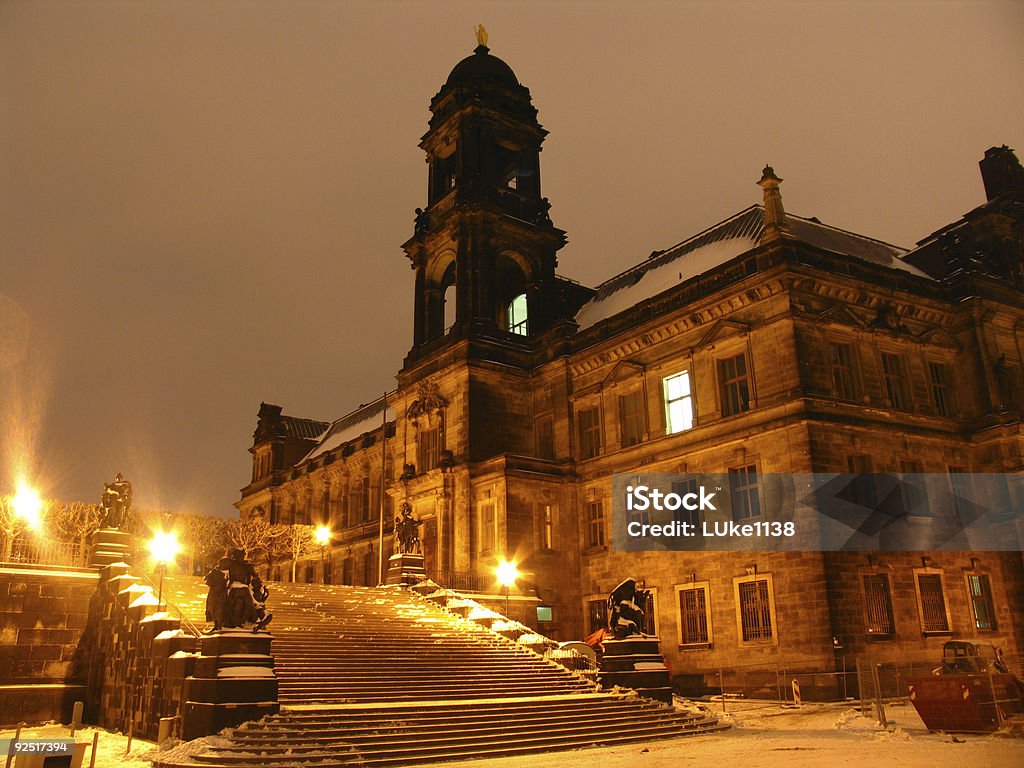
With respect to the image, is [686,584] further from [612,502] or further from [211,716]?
[211,716]

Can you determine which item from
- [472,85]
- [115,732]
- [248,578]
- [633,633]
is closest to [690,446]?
[633,633]

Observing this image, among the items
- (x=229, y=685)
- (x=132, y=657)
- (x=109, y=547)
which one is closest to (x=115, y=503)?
(x=109, y=547)

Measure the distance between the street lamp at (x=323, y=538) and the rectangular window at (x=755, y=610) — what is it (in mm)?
37052

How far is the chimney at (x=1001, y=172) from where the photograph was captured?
1534 inches

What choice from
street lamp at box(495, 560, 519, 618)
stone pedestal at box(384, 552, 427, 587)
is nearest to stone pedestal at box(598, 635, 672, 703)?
street lamp at box(495, 560, 519, 618)

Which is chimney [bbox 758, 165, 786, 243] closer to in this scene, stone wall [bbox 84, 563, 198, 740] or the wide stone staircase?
the wide stone staircase

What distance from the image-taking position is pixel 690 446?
Result: 3338 cm

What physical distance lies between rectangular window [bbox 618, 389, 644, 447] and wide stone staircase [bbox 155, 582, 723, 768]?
12.3 metres

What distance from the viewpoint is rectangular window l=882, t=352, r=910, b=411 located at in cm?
3241

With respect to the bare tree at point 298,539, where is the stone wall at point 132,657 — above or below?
below

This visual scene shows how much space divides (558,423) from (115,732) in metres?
23.9

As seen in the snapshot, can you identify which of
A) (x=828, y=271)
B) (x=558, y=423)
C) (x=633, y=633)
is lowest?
(x=633, y=633)

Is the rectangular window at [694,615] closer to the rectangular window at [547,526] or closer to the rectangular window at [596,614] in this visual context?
the rectangular window at [596,614]

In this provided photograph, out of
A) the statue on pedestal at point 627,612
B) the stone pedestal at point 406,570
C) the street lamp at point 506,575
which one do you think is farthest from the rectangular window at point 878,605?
the stone pedestal at point 406,570
